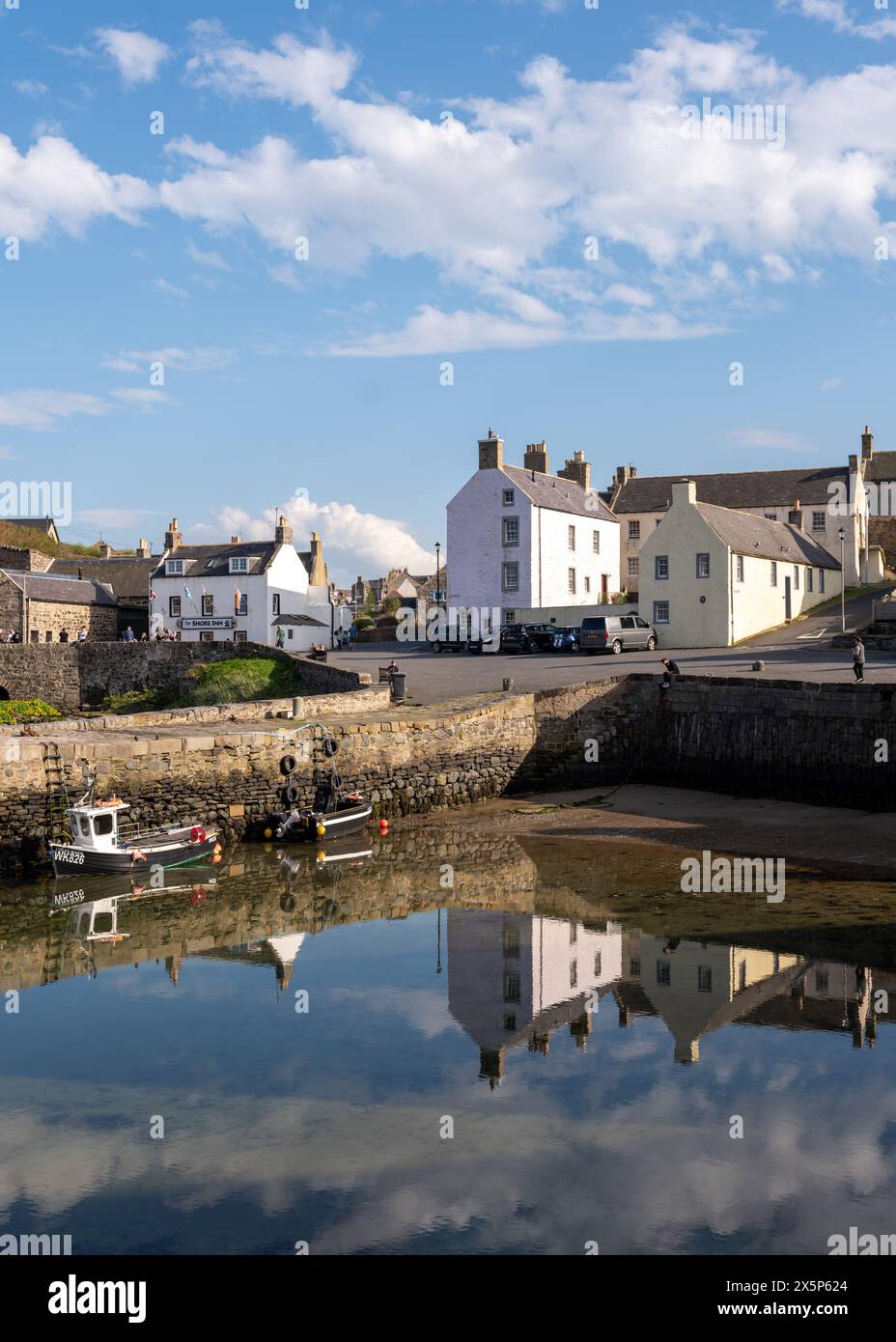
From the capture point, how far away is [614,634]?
45219 mm

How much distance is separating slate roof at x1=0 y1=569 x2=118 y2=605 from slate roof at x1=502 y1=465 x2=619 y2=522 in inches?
1042

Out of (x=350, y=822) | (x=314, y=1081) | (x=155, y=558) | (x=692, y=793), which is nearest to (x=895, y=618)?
(x=692, y=793)

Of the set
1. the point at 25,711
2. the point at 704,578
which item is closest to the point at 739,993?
the point at 704,578

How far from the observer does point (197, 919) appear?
738 inches

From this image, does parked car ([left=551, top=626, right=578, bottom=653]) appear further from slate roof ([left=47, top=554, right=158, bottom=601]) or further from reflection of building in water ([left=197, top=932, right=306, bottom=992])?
slate roof ([left=47, top=554, right=158, bottom=601])

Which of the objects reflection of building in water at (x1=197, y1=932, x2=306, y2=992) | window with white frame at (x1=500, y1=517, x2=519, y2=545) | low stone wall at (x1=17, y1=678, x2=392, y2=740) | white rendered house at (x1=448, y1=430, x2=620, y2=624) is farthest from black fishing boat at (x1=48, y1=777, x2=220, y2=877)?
window with white frame at (x1=500, y1=517, x2=519, y2=545)

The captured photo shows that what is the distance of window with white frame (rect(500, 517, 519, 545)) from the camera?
5731cm

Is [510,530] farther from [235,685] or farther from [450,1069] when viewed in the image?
[450,1069]

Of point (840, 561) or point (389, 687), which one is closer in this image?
point (389, 687)

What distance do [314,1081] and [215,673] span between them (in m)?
36.3

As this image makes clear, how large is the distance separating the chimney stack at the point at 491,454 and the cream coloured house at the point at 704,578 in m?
12.2

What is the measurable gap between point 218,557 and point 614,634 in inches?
1190
